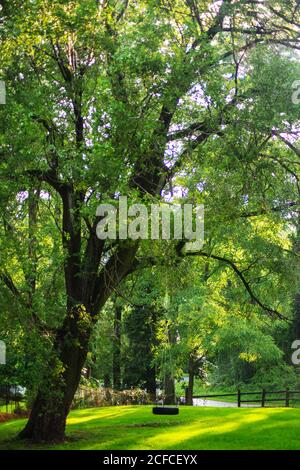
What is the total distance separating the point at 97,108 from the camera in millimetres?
11516

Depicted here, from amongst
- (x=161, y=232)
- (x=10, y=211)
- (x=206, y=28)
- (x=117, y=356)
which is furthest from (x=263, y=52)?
(x=117, y=356)

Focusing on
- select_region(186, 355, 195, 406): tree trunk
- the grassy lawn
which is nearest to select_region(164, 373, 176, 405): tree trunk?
select_region(186, 355, 195, 406): tree trunk

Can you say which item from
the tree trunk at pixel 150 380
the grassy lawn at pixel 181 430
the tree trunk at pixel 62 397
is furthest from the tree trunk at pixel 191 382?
the tree trunk at pixel 62 397

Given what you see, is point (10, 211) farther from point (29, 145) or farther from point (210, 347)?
point (210, 347)

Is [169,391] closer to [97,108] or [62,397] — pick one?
[62,397]

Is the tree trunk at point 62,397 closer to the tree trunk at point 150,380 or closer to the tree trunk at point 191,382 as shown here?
the tree trunk at point 191,382

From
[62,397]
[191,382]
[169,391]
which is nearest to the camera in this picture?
[62,397]

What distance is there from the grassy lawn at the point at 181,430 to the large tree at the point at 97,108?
5.24ft

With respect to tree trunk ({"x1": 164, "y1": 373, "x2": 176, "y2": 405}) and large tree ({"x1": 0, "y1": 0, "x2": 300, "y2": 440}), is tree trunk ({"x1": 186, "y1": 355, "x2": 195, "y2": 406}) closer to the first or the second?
tree trunk ({"x1": 164, "y1": 373, "x2": 176, "y2": 405})

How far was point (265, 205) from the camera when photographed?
1257 cm

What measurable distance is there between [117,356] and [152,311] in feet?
13.5

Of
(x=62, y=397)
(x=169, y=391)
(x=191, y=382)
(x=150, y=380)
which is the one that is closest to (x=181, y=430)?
(x=62, y=397)

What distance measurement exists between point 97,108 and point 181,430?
9283 millimetres

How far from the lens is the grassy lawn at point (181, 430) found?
13805 millimetres
